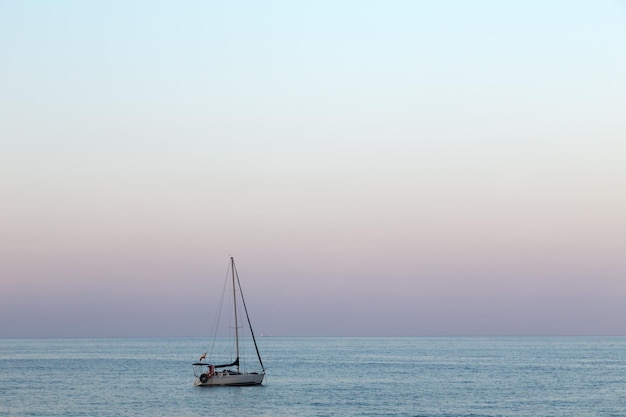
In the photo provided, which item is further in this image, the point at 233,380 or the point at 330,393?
the point at 233,380

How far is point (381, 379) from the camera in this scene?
4692 inches

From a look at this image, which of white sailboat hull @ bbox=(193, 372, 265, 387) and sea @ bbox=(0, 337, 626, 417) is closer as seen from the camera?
sea @ bbox=(0, 337, 626, 417)

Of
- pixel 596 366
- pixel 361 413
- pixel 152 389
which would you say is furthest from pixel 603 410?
pixel 596 366

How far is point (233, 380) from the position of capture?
102 metres

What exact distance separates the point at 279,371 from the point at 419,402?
54730mm

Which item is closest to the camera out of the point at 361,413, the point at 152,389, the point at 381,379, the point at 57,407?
the point at 361,413

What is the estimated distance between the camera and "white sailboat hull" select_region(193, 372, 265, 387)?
102 metres

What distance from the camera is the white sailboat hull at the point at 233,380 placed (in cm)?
10212

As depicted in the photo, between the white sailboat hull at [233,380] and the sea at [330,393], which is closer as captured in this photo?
the sea at [330,393]

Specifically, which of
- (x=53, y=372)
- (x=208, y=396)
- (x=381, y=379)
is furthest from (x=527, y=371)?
(x=53, y=372)

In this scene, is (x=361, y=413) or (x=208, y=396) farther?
(x=208, y=396)

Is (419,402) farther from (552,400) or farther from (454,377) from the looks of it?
(454,377)

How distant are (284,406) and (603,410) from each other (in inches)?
1225

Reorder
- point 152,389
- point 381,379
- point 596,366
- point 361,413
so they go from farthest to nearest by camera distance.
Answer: point 596,366 < point 381,379 < point 152,389 < point 361,413
